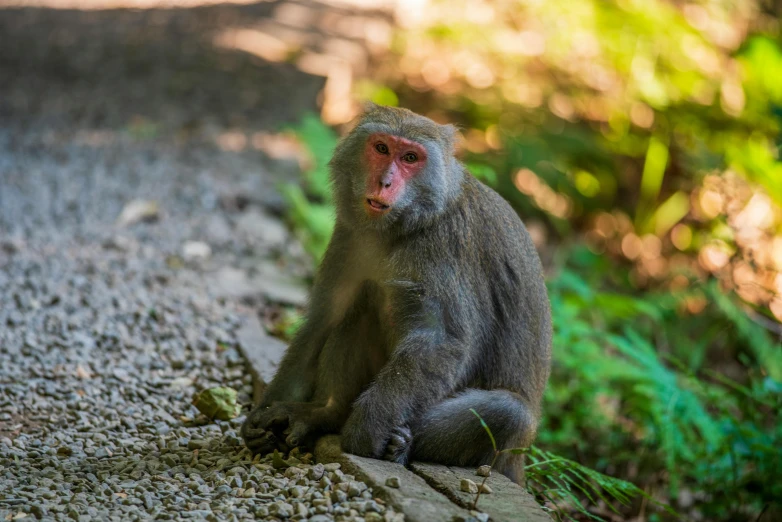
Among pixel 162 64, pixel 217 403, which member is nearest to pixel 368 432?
pixel 217 403

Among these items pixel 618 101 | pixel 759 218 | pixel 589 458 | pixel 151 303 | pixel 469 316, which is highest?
pixel 618 101

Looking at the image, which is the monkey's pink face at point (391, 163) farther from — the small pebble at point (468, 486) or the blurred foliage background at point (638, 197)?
the blurred foliage background at point (638, 197)

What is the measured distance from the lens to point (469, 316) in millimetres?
3809

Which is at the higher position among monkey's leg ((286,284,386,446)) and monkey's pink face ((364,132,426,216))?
monkey's pink face ((364,132,426,216))

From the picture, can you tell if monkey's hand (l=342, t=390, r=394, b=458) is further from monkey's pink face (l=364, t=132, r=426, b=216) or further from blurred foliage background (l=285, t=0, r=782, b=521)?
blurred foliage background (l=285, t=0, r=782, b=521)

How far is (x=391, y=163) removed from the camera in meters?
3.80

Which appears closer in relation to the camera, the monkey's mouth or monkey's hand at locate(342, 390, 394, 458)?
monkey's hand at locate(342, 390, 394, 458)

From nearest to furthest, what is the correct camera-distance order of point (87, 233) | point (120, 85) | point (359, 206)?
point (359, 206), point (87, 233), point (120, 85)

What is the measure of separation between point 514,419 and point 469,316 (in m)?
0.49

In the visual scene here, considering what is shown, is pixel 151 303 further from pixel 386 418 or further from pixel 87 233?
pixel 386 418

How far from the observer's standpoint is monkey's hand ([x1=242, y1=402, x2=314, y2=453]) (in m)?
3.89

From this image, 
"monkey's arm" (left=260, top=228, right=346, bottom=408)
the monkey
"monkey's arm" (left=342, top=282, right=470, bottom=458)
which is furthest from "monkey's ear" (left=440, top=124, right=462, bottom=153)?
"monkey's arm" (left=342, top=282, right=470, bottom=458)

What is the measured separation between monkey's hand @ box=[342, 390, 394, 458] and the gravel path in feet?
0.58

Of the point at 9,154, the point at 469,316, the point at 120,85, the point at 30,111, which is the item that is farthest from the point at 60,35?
the point at 469,316
